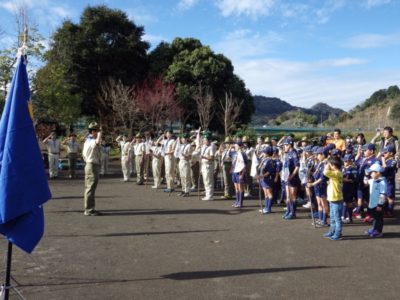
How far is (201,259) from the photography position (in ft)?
22.0

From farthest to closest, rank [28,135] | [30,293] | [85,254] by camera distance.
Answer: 1. [85,254]
2. [30,293]
3. [28,135]

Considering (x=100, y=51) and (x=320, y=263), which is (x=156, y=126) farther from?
(x=320, y=263)

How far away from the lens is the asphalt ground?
17.7 feet

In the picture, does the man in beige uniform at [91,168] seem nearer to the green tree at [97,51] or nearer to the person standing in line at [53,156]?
the person standing in line at [53,156]

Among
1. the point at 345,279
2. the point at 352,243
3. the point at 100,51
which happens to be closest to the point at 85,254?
the point at 345,279

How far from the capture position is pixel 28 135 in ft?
15.2

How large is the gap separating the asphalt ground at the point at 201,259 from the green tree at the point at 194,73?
20.8m

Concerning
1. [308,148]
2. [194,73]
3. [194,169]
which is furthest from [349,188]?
[194,73]

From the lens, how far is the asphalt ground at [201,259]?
17.7ft

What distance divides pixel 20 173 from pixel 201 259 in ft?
11.0

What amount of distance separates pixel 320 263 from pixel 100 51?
85.9 feet

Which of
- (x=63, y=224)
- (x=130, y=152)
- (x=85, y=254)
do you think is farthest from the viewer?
(x=130, y=152)

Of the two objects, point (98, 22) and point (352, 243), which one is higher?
point (98, 22)

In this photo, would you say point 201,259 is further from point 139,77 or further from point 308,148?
point 139,77
